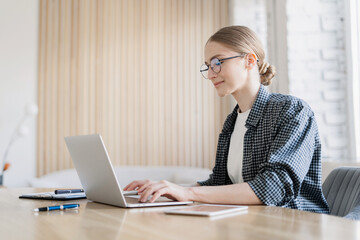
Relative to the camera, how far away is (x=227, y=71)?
1.71 metres

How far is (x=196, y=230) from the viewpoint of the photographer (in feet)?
2.70

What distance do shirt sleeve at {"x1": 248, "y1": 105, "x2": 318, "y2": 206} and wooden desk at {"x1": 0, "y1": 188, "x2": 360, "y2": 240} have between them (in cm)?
20

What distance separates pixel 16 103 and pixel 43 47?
0.66 metres

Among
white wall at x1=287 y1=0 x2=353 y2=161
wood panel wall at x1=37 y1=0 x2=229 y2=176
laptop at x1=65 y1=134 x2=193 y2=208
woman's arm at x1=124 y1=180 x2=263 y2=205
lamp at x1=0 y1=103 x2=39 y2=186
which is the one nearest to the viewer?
laptop at x1=65 y1=134 x2=193 y2=208

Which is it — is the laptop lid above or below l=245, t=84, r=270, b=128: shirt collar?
below

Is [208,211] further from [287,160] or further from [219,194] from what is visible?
[287,160]

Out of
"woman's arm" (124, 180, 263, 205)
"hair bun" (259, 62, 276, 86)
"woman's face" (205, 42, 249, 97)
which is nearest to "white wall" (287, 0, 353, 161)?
"hair bun" (259, 62, 276, 86)

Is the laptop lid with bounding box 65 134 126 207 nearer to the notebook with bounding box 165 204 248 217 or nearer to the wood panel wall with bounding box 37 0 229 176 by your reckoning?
the notebook with bounding box 165 204 248 217

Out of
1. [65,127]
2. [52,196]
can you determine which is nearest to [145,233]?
[52,196]

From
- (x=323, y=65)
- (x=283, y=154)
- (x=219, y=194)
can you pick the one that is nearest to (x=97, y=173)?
(x=219, y=194)

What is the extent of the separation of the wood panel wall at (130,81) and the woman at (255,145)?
2.93 metres

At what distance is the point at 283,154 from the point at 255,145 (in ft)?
0.72

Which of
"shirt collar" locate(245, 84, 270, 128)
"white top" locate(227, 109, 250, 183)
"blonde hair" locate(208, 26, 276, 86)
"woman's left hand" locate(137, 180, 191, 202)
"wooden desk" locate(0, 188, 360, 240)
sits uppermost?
"blonde hair" locate(208, 26, 276, 86)

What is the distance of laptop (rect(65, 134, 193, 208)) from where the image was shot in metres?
1.18
